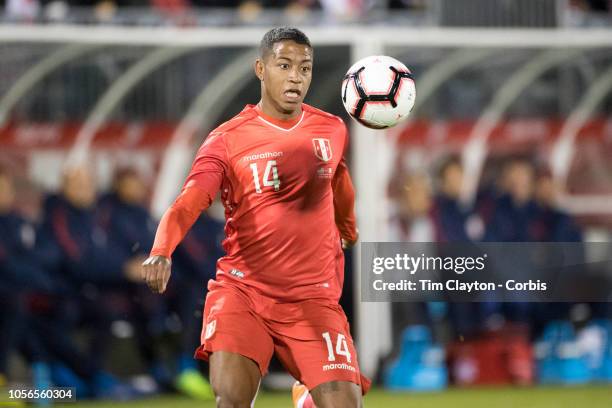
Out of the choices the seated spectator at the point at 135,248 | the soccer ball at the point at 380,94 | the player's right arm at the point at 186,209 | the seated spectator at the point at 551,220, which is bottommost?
the player's right arm at the point at 186,209

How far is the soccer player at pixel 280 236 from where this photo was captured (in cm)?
525

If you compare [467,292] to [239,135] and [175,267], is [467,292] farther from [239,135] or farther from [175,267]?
[239,135]

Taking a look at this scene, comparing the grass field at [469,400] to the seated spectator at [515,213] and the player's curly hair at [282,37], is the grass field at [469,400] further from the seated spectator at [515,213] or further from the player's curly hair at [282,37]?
the player's curly hair at [282,37]

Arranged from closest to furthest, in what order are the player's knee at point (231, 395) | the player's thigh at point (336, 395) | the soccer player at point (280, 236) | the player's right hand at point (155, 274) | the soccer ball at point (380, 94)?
1. the player's right hand at point (155, 274)
2. the player's knee at point (231, 395)
3. the player's thigh at point (336, 395)
4. the soccer player at point (280, 236)
5. the soccer ball at point (380, 94)

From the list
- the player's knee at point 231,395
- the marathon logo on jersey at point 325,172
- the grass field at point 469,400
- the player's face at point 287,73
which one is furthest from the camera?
the grass field at point 469,400

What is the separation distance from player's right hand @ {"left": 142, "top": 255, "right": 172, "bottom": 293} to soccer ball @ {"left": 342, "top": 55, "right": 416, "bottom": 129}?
5.31ft

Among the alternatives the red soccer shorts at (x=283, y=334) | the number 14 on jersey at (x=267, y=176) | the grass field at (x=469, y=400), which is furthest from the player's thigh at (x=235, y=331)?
the grass field at (x=469, y=400)

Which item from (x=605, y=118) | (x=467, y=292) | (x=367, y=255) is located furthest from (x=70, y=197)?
(x=605, y=118)

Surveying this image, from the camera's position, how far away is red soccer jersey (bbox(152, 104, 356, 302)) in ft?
17.9

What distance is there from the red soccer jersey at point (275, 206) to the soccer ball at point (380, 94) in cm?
45

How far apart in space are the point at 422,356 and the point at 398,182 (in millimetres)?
1672

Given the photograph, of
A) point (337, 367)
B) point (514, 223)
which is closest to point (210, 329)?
point (337, 367)

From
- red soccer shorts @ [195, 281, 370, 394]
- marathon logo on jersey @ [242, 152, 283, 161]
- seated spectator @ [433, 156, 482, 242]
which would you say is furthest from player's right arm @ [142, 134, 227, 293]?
seated spectator @ [433, 156, 482, 242]

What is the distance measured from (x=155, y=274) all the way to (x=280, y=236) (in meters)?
0.90
